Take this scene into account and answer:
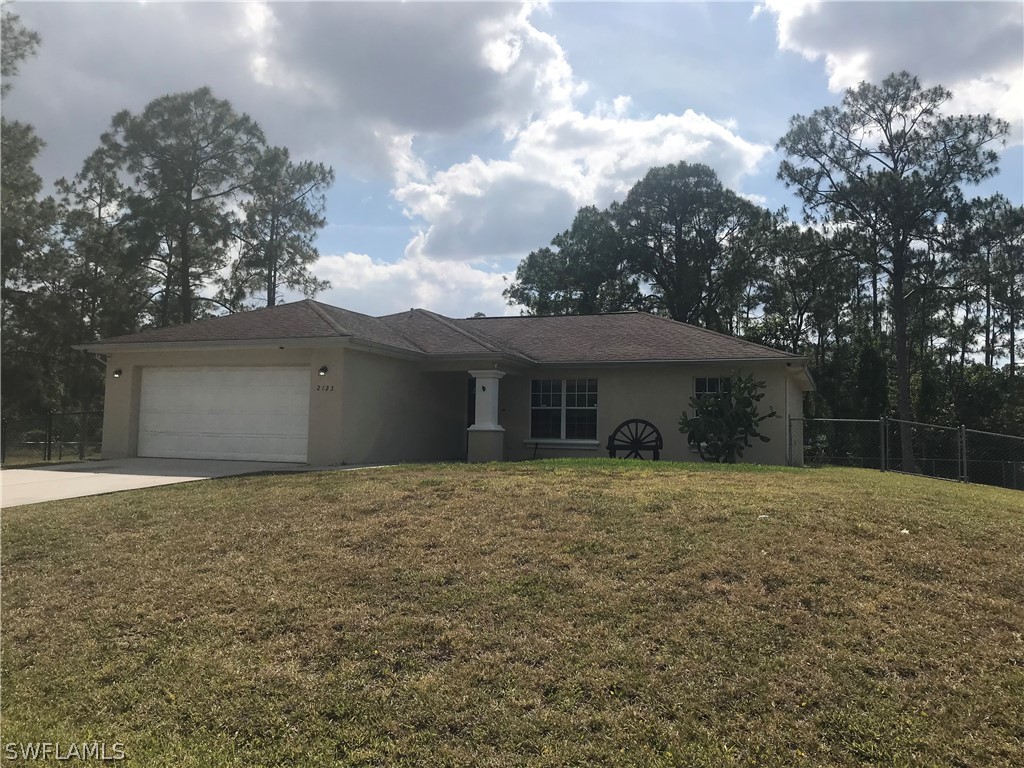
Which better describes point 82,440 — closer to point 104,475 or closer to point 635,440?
point 104,475

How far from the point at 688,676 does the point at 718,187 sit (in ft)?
125

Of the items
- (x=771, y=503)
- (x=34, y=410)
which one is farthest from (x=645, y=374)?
(x=34, y=410)

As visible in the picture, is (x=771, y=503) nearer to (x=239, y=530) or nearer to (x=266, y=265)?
(x=239, y=530)

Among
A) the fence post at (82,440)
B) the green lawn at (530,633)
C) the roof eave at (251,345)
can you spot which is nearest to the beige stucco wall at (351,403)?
the roof eave at (251,345)

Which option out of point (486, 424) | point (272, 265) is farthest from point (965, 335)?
point (272, 265)

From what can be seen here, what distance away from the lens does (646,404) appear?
16828mm

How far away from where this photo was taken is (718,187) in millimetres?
38875

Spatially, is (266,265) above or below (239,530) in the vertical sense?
above

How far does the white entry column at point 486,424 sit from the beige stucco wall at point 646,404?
1.59 meters

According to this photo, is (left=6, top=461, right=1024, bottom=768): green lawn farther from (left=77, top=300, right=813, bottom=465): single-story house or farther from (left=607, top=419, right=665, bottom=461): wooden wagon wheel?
(left=607, top=419, right=665, bottom=461): wooden wagon wheel

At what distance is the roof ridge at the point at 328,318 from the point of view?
14.1m

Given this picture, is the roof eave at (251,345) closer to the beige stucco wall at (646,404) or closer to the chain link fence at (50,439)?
the chain link fence at (50,439)

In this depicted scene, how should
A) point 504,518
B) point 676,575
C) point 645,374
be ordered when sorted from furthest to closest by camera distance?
1. point 645,374
2. point 504,518
3. point 676,575

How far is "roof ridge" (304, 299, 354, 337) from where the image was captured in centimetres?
1413
